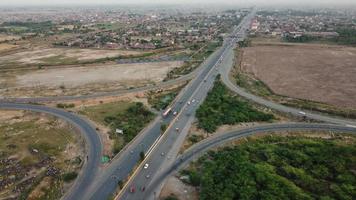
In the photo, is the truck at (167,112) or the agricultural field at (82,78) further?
the agricultural field at (82,78)

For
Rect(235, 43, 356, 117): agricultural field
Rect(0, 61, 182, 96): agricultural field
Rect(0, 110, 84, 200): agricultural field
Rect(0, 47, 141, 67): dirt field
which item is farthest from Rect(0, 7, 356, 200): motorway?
Rect(0, 47, 141, 67): dirt field

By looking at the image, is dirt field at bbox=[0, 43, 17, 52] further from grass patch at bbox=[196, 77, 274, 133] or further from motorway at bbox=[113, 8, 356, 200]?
grass patch at bbox=[196, 77, 274, 133]

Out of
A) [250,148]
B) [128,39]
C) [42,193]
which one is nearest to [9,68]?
[128,39]

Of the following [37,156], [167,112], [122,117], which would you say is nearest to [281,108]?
[167,112]

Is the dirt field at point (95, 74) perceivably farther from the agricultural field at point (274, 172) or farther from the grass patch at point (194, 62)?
the agricultural field at point (274, 172)

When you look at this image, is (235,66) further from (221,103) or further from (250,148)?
(250,148)

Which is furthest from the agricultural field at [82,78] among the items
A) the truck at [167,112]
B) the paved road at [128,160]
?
the paved road at [128,160]

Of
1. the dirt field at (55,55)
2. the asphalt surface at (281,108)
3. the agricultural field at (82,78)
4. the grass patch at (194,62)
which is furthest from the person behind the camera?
the dirt field at (55,55)
